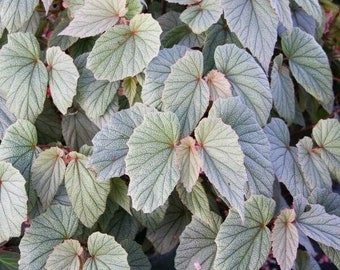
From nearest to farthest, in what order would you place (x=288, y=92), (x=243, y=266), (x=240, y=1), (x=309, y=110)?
(x=243, y=266), (x=240, y=1), (x=288, y=92), (x=309, y=110)

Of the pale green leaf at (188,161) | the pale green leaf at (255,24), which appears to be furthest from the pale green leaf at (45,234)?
the pale green leaf at (255,24)

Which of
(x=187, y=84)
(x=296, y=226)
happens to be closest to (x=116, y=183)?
(x=187, y=84)

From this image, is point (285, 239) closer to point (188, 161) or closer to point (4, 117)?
point (188, 161)

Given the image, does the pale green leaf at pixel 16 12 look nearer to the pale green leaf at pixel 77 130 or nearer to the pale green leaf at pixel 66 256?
the pale green leaf at pixel 77 130

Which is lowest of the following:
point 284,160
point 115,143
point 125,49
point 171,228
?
point 171,228

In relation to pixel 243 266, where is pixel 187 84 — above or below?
above

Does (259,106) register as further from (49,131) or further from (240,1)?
(49,131)

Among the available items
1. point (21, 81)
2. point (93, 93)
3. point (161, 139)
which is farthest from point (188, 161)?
point (21, 81)
